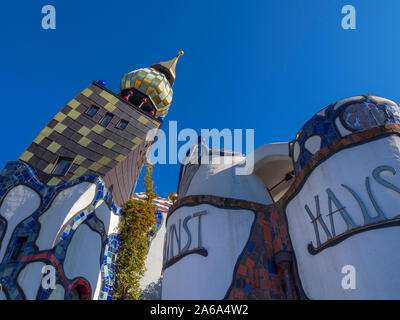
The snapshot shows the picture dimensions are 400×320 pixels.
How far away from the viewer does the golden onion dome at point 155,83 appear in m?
16.5

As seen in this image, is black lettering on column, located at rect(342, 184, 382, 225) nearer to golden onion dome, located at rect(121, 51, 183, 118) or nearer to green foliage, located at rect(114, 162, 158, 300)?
green foliage, located at rect(114, 162, 158, 300)

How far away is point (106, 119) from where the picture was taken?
10.6 metres

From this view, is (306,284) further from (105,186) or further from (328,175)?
(105,186)

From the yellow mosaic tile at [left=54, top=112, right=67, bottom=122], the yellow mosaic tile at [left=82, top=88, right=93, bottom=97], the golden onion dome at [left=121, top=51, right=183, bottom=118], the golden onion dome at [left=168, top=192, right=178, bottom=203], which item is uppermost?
the golden onion dome at [left=121, top=51, right=183, bottom=118]

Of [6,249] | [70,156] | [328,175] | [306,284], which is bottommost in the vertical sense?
[306,284]

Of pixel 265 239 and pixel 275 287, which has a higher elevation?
pixel 265 239

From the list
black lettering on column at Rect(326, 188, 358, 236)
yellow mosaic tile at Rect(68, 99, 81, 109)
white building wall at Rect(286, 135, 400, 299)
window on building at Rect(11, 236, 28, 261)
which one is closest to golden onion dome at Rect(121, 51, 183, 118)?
yellow mosaic tile at Rect(68, 99, 81, 109)

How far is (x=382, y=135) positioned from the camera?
4.66 meters

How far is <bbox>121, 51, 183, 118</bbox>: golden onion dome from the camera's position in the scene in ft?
54.0

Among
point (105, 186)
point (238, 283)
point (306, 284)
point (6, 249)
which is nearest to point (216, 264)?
point (238, 283)

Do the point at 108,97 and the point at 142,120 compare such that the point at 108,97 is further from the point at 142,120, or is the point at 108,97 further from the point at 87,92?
the point at 142,120
